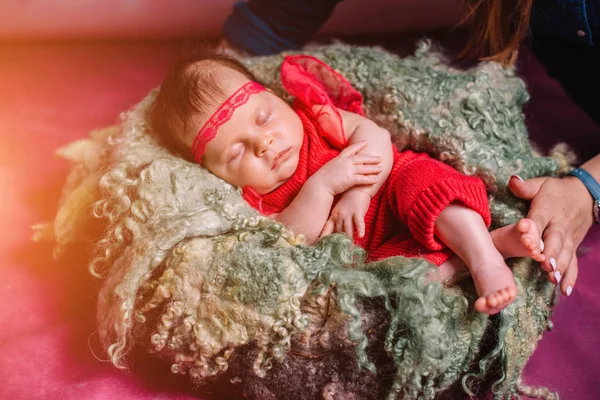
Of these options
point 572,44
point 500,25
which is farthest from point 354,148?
point 572,44

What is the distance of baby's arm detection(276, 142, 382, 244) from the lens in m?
1.05

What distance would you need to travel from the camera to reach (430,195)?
97cm

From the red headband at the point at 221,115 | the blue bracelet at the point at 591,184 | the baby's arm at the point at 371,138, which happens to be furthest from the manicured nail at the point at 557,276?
the red headband at the point at 221,115

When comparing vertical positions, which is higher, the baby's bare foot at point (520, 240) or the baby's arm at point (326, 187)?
the baby's bare foot at point (520, 240)

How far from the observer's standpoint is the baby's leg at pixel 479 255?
0.85 metres

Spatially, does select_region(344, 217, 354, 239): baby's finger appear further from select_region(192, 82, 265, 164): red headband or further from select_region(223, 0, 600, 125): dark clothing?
select_region(223, 0, 600, 125): dark clothing

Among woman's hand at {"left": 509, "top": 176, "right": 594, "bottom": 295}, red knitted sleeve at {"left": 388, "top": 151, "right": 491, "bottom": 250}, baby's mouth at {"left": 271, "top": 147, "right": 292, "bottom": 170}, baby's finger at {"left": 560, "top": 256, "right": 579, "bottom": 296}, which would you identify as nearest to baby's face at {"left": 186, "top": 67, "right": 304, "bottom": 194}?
baby's mouth at {"left": 271, "top": 147, "right": 292, "bottom": 170}

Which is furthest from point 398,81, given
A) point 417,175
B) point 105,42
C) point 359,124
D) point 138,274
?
point 105,42

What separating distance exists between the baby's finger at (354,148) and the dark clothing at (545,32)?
19.5 inches

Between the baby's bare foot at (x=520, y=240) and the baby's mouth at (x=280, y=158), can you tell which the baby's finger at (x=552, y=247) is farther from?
the baby's mouth at (x=280, y=158)

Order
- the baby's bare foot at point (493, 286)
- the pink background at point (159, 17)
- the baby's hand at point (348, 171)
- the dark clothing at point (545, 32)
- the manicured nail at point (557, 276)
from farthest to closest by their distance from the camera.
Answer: the pink background at point (159, 17), the dark clothing at point (545, 32), the baby's hand at point (348, 171), the manicured nail at point (557, 276), the baby's bare foot at point (493, 286)

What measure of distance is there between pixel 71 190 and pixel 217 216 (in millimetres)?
412

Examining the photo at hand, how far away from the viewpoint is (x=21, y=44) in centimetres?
159

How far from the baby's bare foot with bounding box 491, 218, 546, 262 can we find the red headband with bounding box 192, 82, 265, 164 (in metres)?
0.51
